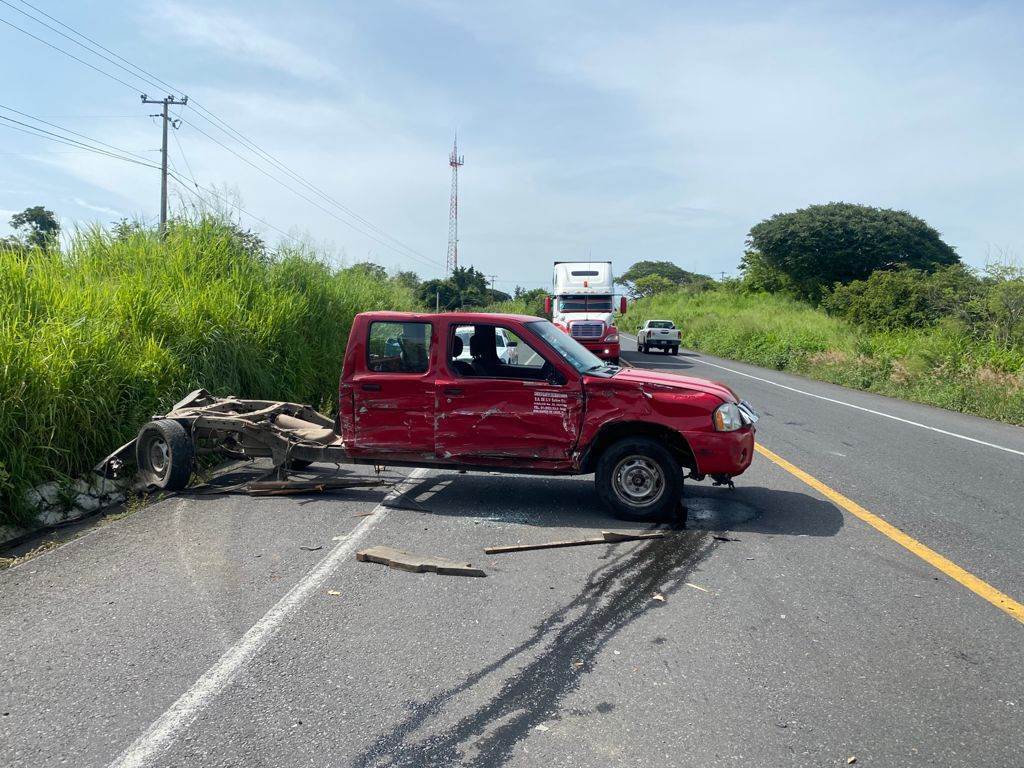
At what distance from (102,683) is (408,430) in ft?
11.7

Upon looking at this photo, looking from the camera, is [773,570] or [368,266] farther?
[368,266]

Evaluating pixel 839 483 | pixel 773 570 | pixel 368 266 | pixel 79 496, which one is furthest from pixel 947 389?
pixel 79 496

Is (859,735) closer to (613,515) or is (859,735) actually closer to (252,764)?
(252,764)

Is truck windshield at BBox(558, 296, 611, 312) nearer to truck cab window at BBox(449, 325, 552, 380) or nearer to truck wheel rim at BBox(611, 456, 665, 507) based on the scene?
truck cab window at BBox(449, 325, 552, 380)

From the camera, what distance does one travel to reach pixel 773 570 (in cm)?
528

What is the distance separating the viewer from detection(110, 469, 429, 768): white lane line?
123 inches

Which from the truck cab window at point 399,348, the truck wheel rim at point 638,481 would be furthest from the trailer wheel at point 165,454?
the truck wheel rim at point 638,481

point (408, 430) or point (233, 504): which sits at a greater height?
point (408, 430)

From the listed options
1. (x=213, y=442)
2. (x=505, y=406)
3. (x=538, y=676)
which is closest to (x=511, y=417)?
(x=505, y=406)

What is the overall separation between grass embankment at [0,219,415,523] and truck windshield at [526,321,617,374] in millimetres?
4520

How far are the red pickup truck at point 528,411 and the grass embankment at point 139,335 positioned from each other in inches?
108

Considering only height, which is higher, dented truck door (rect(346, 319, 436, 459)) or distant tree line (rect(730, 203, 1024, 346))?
distant tree line (rect(730, 203, 1024, 346))

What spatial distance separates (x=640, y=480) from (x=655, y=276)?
99288 millimetres

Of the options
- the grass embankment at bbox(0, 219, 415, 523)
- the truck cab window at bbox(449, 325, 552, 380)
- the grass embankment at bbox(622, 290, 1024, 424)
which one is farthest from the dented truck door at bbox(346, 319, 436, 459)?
the grass embankment at bbox(622, 290, 1024, 424)
